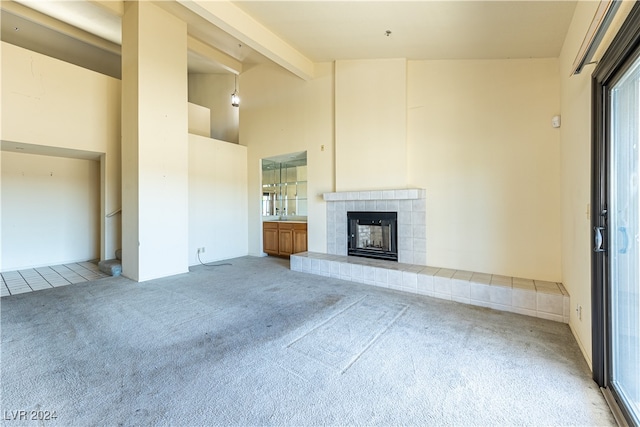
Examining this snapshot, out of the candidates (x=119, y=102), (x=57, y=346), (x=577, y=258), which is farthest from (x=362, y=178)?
(x=119, y=102)

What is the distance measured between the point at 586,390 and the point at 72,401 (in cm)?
297

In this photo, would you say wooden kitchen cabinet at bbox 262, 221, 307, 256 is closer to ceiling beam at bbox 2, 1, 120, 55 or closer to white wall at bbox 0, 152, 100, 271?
white wall at bbox 0, 152, 100, 271

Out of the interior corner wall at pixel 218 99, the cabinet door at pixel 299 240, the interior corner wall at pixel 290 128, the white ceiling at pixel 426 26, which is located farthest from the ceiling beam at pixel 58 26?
the cabinet door at pixel 299 240

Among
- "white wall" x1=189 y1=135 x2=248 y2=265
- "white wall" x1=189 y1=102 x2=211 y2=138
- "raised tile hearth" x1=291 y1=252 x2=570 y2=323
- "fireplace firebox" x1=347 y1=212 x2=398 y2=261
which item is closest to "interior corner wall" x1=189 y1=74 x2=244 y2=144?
"white wall" x1=189 y1=102 x2=211 y2=138

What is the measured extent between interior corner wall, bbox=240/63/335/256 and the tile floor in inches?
113

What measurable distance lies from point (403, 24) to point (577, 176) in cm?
240

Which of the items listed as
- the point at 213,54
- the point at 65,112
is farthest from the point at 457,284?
the point at 213,54

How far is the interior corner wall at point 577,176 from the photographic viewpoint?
6.35 feet

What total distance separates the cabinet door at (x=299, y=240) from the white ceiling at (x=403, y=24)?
309cm

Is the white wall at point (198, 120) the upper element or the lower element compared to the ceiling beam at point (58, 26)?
lower

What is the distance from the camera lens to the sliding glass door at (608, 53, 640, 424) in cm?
139

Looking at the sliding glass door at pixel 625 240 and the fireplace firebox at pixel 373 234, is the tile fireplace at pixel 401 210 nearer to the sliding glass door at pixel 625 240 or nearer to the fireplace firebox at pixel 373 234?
the fireplace firebox at pixel 373 234

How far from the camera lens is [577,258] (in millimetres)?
2240

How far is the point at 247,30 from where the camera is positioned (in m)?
3.51
